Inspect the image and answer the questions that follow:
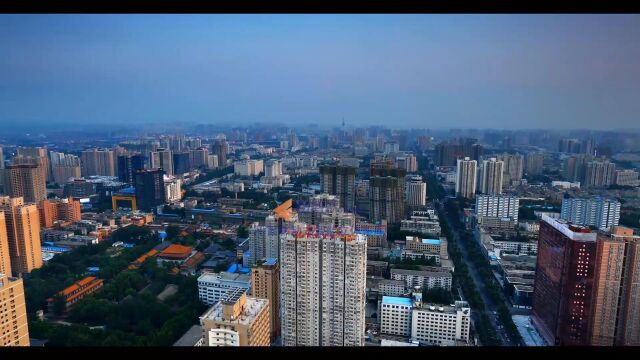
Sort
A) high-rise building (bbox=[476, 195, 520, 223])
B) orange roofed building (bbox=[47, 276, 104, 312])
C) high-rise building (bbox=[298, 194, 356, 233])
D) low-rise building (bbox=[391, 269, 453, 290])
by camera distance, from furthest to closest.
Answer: high-rise building (bbox=[476, 195, 520, 223]), high-rise building (bbox=[298, 194, 356, 233]), low-rise building (bbox=[391, 269, 453, 290]), orange roofed building (bbox=[47, 276, 104, 312])

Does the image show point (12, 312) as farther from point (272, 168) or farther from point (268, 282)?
point (272, 168)

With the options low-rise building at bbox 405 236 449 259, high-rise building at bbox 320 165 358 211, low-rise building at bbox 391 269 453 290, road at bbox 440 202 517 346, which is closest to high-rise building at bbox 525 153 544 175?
road at bbox 440 202 517 346

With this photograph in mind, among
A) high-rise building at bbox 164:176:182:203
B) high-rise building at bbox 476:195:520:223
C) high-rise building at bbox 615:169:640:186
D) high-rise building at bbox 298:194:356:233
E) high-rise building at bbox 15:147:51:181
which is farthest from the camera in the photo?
high-rise building at bbox 164:176:182:203

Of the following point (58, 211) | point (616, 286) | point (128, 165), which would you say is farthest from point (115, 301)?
point (128, 165)

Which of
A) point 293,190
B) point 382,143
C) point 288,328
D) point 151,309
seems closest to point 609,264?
point 288,328

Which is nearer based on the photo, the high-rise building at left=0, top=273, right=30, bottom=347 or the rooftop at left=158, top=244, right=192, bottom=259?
the high-rise building at left=0, top=273, right=30, bottom=347

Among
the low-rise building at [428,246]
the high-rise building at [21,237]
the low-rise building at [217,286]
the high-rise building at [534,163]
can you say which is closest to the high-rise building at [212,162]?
the high-rise building at [21,237]

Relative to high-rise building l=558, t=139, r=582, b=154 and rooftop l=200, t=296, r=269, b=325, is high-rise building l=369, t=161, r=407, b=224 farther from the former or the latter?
rooftop l=200, t=296, r=269, b=325
